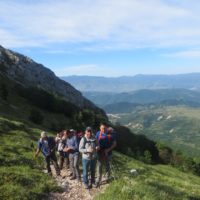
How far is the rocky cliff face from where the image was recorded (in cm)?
12482

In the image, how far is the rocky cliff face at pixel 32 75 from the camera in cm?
12482

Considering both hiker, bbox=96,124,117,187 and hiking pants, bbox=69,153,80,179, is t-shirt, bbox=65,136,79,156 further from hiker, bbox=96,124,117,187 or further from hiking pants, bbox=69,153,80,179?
hiker, bbox=96,124,117,187

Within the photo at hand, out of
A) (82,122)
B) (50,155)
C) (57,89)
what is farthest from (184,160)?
(50,155)

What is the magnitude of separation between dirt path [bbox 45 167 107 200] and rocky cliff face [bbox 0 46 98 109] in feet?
325

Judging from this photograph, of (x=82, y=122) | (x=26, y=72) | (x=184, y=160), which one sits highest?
(x=26, y=72)

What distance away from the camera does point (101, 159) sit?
2077cm

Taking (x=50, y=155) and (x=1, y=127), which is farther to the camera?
(x=1, y=127)

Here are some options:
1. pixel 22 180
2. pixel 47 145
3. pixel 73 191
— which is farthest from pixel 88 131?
pixel 47 145

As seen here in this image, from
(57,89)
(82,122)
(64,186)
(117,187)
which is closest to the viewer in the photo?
(117,187)

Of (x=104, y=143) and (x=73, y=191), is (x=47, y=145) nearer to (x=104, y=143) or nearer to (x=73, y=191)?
(x=104, y=143)

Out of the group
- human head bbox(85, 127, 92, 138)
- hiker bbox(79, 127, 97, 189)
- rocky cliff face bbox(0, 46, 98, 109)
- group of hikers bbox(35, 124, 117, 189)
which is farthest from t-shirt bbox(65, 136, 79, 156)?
rocky cliff face bbox(0, 46, 98, 109)

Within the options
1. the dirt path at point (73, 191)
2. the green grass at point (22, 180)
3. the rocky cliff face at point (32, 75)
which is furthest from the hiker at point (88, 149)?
the rocky cliff face at point (32, 75)

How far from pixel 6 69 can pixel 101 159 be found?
107 metres

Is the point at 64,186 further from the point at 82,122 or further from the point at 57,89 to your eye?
the point at 57,89
